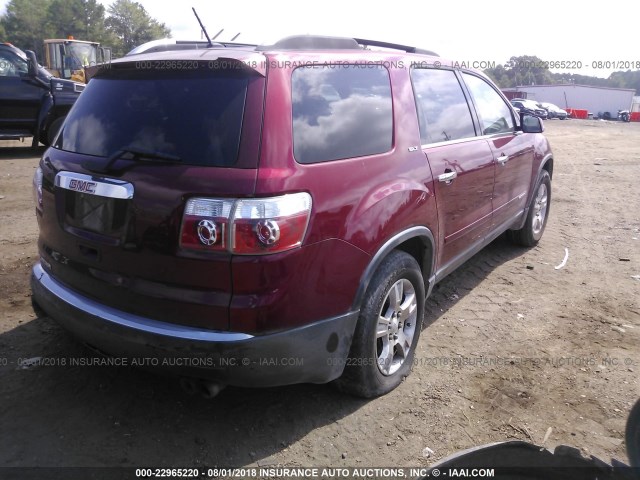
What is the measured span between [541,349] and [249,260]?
243cm

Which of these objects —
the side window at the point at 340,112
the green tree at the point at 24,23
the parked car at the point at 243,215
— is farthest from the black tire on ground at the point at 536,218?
the green tree at the point at 24,23

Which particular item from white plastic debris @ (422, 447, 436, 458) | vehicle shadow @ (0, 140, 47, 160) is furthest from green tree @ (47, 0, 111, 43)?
white plastic debris @ (422, 447, 436, 458)

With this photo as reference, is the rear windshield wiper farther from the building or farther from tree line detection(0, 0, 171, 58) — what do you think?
tree line detection(0, 0, 171, 58)

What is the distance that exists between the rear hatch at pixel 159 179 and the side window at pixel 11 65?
9604 millimetres

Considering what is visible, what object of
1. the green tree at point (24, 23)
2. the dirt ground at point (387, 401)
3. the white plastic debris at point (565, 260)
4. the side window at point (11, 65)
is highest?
the green tree at point (24, 23)

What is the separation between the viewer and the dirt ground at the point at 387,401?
8.70 ft

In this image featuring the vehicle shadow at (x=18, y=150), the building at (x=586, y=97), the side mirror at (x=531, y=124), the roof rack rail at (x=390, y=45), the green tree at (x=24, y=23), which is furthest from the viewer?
the green tree at (x=24, y=23)

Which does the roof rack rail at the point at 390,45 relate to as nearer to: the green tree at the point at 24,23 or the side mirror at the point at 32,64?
the side mirror at the point at 32,64

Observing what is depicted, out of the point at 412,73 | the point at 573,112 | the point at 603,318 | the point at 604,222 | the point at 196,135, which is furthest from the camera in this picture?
the point at 573,112

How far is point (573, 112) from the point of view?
2180 inches

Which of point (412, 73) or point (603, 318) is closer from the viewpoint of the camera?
point (412, 73)

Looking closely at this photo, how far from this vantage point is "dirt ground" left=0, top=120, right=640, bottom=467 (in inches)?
104

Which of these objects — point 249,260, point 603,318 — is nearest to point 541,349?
point 603,318

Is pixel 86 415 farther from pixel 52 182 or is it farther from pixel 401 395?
pixel 401 395
